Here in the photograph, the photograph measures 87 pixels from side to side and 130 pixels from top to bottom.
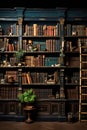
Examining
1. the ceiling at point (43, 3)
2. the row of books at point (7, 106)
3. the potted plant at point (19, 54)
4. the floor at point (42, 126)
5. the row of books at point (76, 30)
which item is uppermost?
the ceiling at point (43, 3)

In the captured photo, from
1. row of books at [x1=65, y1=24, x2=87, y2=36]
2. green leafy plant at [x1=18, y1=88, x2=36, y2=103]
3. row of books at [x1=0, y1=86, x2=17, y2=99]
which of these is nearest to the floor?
green leafy plant at [x1=18, y1=88, x2=36, y2=103]

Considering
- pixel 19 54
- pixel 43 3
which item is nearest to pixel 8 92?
pixel 19 54

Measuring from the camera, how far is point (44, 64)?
6.85 metres

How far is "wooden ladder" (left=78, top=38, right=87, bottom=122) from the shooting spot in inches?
262

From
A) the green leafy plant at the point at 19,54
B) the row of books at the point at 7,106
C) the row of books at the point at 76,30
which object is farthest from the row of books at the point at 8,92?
the row of books at the point at 76,30

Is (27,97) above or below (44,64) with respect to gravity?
below

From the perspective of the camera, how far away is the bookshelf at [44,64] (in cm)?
673

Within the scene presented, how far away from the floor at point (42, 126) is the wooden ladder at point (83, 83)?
29 centimetres

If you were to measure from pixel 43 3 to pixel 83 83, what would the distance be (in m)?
2.33

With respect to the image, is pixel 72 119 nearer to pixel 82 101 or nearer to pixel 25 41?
pixel 82 101

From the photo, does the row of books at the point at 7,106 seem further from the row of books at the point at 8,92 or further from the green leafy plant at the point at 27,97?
the green leafy plant at the point at 27,97

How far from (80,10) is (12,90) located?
2.67 metres

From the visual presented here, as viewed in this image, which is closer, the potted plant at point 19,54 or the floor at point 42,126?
the floor at point 42,126

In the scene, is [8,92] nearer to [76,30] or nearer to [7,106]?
[7,106]
